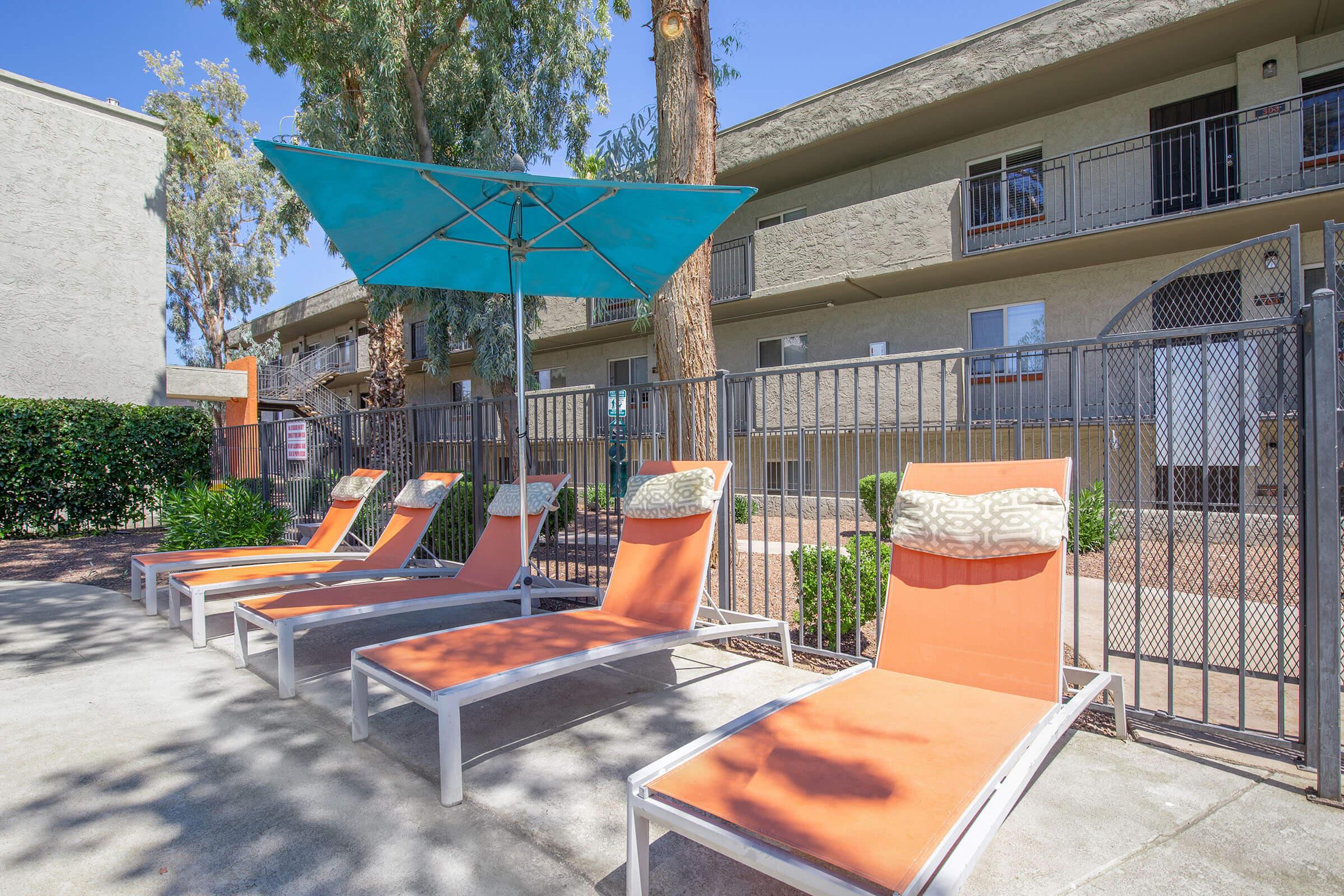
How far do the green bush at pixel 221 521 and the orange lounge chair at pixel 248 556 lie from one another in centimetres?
174

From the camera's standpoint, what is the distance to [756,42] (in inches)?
454

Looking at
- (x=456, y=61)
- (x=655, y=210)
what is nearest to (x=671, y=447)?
(x=655, y=210)

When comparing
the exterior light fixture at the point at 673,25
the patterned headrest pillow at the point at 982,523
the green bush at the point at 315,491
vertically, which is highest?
the exterior light fixture at the point at 673,25

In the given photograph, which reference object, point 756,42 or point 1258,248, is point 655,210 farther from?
point 1258,248

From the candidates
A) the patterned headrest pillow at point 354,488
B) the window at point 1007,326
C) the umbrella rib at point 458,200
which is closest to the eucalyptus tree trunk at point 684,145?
the umbrella rib at point 458,200

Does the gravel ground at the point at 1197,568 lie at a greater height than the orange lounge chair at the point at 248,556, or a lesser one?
lesser

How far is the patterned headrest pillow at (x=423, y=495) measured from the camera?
6.25 meters

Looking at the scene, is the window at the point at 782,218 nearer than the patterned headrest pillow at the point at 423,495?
No

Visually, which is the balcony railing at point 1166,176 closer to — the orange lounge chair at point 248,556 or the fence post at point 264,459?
the orange lounge chair at point 248,556

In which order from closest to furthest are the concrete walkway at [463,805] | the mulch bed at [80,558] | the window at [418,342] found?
the concrete walkway at [463,805]
the mulch bed at [80,558]
the window at [418,342]

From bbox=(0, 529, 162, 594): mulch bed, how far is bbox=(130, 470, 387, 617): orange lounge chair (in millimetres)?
1151

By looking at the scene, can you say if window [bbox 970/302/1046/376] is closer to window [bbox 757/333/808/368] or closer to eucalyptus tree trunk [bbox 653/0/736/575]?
window [bbox 757/333/808/368]

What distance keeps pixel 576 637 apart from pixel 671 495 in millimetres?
1196

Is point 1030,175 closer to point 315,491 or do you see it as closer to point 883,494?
point 883,494
